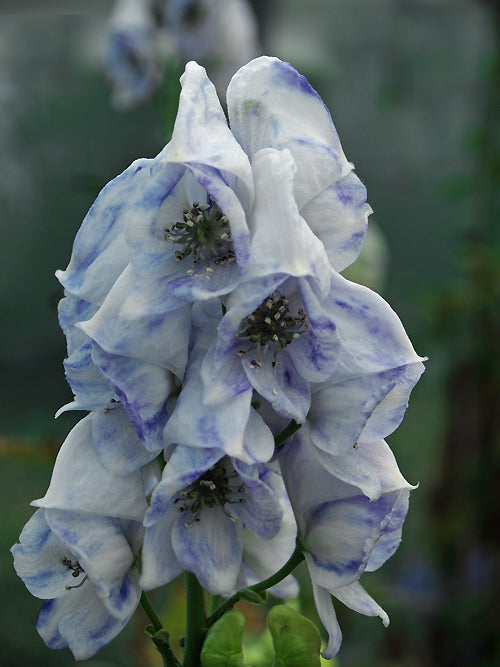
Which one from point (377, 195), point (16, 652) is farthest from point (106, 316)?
point (377, 195)

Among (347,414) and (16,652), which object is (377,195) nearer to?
(16,652)

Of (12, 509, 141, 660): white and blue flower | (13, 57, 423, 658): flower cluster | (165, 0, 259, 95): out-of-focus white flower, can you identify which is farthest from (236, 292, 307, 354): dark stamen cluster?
(165, 0, 259, 95): out-of-focus white flower

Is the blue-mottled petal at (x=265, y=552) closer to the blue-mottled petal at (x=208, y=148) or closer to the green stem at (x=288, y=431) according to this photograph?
the green stem at (x=288, y=431)

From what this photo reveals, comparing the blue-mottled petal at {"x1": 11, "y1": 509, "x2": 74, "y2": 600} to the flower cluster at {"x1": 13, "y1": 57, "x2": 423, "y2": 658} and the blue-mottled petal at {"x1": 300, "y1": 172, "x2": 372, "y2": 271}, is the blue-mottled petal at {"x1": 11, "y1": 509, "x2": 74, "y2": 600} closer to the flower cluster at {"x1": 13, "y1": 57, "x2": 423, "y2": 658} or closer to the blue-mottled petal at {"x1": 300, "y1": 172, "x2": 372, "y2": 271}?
the flower cluster at {"x1": 13, "y1": 57, "x2": 423, "y2": 658}

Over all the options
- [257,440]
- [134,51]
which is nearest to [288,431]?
[257,440]

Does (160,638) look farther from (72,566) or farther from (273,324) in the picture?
(273,324)

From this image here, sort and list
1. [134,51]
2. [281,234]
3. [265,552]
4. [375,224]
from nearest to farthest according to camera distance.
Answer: [281,234] < [265,552] < [134,51] < [375,224]
